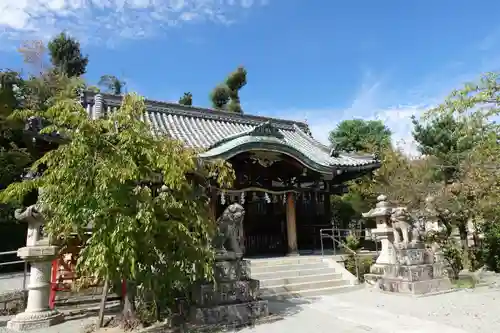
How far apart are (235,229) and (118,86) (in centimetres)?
2890

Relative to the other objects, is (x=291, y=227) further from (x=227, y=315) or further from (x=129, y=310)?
(x=129, y=310)

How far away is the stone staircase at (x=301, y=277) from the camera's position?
29.7 ft

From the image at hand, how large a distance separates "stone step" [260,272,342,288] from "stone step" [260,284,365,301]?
1.28 ft

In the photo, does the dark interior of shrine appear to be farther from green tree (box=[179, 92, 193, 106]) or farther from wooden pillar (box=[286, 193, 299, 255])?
green tree (box=[179, 92, 193, 106])

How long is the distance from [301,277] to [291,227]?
305cm

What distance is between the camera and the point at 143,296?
656 cm

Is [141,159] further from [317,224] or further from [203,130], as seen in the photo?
[317,224]

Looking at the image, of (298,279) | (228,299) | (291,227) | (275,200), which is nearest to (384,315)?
(228,299)

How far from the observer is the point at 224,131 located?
15391mm

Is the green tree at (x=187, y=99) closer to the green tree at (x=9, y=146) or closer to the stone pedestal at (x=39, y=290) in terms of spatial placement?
the green tree at (x=9, y=146)

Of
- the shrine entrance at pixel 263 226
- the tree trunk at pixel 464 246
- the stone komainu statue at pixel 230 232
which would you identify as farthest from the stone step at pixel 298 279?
the tree trunk at pixel 464 246

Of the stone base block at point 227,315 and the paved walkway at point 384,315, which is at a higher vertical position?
the stone base block at point 227,315

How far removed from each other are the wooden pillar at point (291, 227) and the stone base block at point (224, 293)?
6075 mm

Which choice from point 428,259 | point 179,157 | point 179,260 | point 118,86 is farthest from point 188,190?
point 118,86
